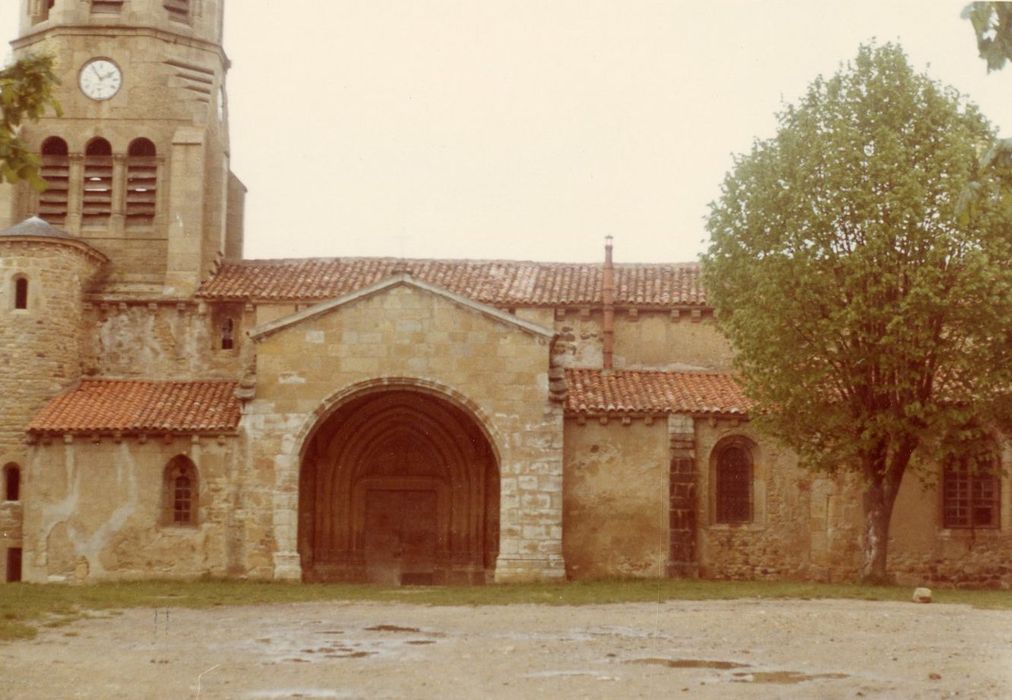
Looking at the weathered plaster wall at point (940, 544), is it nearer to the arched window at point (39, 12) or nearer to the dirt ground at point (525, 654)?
the dirt ground at point (525, 654)

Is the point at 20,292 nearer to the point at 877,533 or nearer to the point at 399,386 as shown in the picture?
the point at 399,386

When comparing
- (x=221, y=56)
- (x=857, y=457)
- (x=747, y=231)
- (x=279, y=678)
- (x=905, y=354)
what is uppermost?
(x=221, y=56)

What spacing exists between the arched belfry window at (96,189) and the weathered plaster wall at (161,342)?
2910 millimetres

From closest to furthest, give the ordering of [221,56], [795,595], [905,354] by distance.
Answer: [795,595] < [905,354] < [221,56]

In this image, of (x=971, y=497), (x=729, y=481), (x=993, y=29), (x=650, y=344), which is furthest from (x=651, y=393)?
(x=993, y=29)

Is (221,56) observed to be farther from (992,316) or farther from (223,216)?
(992,316)

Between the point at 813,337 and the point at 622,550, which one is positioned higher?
the point at 813,337

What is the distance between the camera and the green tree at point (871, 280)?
2681cm

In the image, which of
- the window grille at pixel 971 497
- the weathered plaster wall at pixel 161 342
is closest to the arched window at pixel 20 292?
the weathered plaster wall at pixel 161 342

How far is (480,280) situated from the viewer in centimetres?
3634

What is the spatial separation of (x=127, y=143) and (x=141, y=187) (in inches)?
48.1

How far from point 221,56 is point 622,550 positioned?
18.0 m

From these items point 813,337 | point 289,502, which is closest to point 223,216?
point 289,502

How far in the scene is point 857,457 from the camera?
29.0m
